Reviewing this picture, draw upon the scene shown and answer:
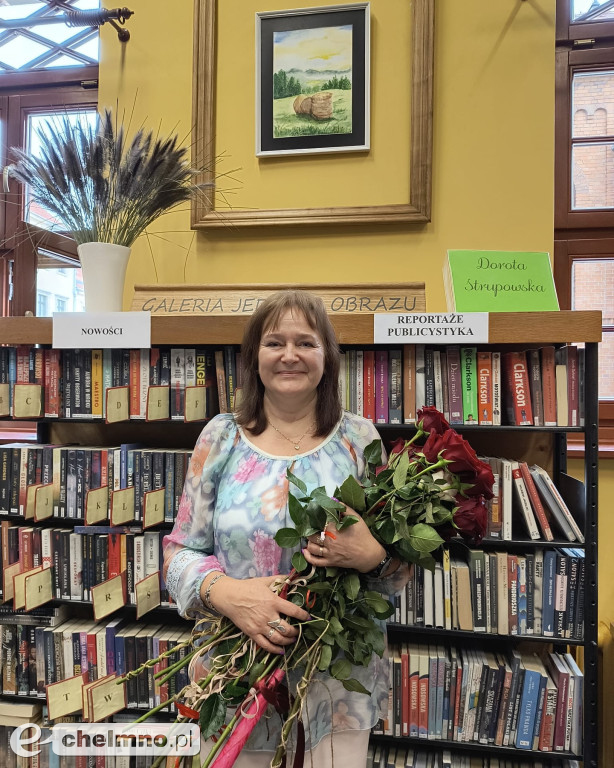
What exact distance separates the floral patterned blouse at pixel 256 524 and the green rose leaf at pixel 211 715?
7.2 inches

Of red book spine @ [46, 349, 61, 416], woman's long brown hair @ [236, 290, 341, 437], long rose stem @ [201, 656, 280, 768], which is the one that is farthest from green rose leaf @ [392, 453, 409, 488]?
red book spine @ [46, 349, 61, 416]

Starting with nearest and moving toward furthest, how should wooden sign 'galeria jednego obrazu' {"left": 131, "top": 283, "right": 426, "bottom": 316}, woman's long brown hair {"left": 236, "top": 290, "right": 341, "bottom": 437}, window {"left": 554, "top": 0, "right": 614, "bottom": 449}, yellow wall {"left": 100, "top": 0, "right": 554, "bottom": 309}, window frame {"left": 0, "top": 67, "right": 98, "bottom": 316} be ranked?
woman's long brown hair {"left": 236, "top": 290, "right": 341, "bottom": 437} → wooden sign 'galeria jednego obrazu' {"left": 131, "top": 283, "right": 426, "bottom": 316} → yellow wall {"left": 100, "top": 0, "right": 554, "bottom": 309} → window {"left": 554, "top": 0, "right": 614, "bottom": 449} → window frame {"left": 0, "top": 67, "right": 98, "bottom": 316}

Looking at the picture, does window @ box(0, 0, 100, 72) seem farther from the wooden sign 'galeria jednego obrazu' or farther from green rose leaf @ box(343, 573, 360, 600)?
green rose leaf @ box(343, 573, 360, 600)

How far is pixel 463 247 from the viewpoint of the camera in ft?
5.57

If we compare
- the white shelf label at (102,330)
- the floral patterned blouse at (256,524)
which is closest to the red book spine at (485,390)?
the floral patterned blouse at (256,524)

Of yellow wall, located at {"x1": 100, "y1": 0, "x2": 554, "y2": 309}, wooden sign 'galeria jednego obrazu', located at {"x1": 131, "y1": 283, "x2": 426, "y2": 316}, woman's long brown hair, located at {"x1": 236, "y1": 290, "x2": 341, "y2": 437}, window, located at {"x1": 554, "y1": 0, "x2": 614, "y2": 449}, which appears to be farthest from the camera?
window, located at {"x1": 554, "y1": 0, "x2": 614, "y2": 449}

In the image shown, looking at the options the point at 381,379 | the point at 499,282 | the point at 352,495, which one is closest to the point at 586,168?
the point at 499,282

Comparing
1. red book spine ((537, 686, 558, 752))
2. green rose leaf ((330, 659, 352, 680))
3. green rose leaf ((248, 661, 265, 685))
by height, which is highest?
green rose leaf ((248, 661, 265, 685))

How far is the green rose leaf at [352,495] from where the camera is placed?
2.89ft

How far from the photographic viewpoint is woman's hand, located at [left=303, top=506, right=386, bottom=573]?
0.85 metres

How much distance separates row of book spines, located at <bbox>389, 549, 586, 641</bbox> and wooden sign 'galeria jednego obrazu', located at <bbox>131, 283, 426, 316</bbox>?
0.75m

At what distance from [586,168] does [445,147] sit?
761 millimetres

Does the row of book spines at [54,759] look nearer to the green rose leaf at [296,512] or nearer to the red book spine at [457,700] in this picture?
the red book spine at [457,700]

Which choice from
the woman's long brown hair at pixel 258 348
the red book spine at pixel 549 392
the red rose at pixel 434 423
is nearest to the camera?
the red rose at pixel 434 423
